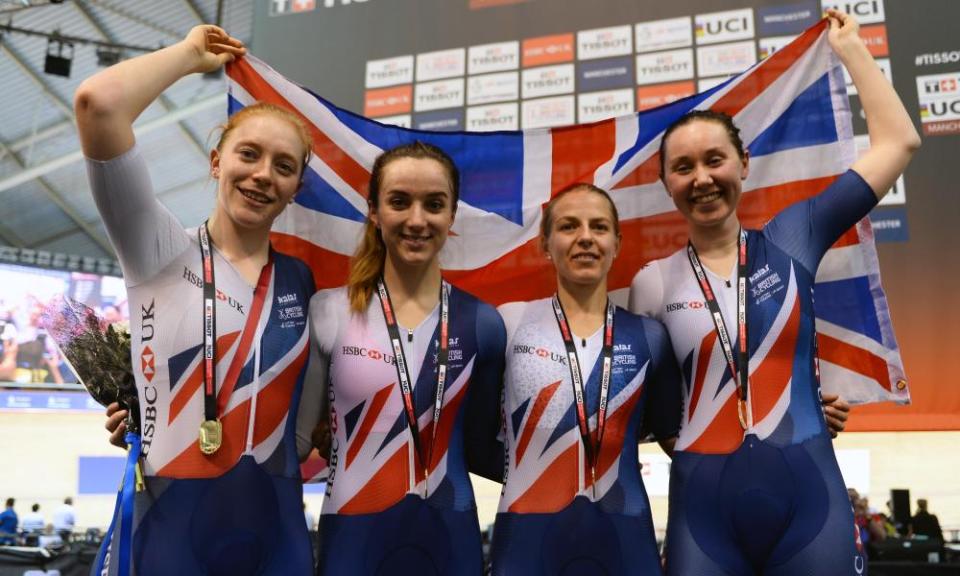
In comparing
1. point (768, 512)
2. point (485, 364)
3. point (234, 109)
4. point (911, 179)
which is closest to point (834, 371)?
point (768, 512)

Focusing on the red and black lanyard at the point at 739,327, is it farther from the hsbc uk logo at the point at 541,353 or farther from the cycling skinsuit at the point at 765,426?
the hsbc uk logo at the point at 541,353

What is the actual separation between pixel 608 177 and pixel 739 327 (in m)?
1.22

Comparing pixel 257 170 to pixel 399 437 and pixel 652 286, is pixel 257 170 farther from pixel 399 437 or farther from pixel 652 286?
pixel 652 286

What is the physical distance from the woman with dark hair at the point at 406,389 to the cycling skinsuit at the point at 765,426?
0.58 metres

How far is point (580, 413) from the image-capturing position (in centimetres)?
229

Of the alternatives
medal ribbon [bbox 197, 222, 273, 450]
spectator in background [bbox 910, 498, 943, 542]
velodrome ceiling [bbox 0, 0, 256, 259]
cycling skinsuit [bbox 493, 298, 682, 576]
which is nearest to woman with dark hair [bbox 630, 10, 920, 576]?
cycling skinsuit [bbox 493, 298, 682, 576]

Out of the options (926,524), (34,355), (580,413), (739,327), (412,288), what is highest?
(34,355)

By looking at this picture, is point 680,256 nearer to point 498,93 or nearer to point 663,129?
point 663,129

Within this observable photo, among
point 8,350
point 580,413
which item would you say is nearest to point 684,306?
point 580,413

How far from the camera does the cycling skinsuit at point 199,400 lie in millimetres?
1977

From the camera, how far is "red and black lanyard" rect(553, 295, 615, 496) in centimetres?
227

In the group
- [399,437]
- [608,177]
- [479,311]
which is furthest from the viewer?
[608,177]

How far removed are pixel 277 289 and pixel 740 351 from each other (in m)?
1.35

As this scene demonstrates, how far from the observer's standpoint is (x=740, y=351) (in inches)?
92.2
